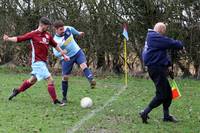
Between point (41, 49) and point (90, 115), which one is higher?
point (41, 49)

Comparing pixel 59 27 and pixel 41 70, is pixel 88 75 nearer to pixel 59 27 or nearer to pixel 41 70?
pixel 41 70

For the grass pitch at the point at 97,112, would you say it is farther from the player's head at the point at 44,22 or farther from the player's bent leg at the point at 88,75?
the player's head at the point at 44,22

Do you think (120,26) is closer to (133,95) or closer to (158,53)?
(133,95)

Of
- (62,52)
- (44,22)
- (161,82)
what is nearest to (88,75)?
(62,52)

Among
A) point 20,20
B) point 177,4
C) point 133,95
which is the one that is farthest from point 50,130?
point 20,20

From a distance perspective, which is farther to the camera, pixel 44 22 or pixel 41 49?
pixel 41 49

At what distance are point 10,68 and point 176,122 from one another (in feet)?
37.7

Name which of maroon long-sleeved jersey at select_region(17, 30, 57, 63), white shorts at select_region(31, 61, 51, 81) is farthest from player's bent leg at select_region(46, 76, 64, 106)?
maroon long-sleeved jersey at select_region(17, 30, 57, 63)

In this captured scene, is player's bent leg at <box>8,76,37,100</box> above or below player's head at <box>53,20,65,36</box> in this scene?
below

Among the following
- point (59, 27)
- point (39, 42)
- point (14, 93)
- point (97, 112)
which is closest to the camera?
point (97, 112)

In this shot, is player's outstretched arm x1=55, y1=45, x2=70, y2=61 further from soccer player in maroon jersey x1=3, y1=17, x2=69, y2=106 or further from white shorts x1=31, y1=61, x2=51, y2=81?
white shorts x1=31, y1=61, x2=51, y2=81

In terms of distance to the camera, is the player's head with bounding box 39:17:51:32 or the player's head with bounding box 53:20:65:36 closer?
the player's head with bounding box 39:17:51:32

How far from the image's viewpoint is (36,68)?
1120 cm

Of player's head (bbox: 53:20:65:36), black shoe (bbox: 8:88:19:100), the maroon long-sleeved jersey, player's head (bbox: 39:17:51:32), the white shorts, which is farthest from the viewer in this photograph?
black shoe (bbox: 8:88:19:100)
